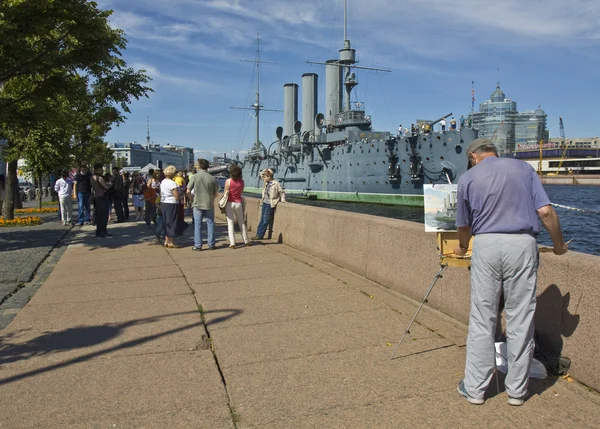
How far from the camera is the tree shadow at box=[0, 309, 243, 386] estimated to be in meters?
4.53

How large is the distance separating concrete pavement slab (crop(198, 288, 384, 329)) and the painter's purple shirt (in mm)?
2612

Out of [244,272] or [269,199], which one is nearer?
[244,272]

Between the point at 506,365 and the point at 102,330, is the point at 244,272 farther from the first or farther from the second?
the point at 506,365

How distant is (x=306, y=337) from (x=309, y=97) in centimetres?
6642

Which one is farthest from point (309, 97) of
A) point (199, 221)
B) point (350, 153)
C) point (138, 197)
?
point (199, 221)

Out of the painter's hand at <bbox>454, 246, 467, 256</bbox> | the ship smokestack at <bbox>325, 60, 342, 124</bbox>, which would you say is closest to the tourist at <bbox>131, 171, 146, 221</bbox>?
the painter's hand at <bbox>454, 246, 467, 256</bbox>

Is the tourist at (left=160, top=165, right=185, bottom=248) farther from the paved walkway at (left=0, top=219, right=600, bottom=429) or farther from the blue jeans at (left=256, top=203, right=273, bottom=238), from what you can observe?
the paved walkway at (left=0, top=219, right=600, bottom=429)

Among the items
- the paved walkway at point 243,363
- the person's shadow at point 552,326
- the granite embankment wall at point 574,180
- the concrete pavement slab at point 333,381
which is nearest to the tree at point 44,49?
the paved walkway at point 243,363

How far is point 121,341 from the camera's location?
500cm

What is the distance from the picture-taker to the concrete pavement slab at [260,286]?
6.78 m

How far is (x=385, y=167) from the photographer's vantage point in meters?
46.2

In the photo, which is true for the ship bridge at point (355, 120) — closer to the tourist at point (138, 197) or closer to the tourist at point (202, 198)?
the tourist at point (138, 197)

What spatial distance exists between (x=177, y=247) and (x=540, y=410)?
29.7 ft

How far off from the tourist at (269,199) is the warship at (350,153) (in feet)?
75.1
